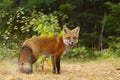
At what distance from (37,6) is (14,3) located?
1.02m

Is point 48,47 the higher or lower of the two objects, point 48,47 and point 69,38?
the lower

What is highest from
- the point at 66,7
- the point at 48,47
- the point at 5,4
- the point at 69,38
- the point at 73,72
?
the point at 5,4

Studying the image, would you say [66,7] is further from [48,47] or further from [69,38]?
[48,47]

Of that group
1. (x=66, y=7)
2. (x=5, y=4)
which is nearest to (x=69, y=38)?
(x=66, y=7)

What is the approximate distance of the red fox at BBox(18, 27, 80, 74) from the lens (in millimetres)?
8492

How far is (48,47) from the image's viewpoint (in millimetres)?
8781

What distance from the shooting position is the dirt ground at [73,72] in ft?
25.8

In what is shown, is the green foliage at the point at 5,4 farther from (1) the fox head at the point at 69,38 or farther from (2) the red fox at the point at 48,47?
(1) the fox head at the point at 69,38

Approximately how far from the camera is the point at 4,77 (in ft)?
25.6

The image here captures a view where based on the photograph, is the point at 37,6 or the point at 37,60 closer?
the point at 37,60

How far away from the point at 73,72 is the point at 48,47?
0.80 metres

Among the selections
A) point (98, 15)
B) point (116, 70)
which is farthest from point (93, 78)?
point (98, 15)

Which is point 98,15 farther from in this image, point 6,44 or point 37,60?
point 37,60

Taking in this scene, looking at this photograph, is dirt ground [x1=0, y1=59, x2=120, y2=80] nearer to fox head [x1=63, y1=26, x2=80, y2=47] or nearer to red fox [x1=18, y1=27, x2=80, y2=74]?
red fox [x1=18, y1=27, x2=80, y2=74]
